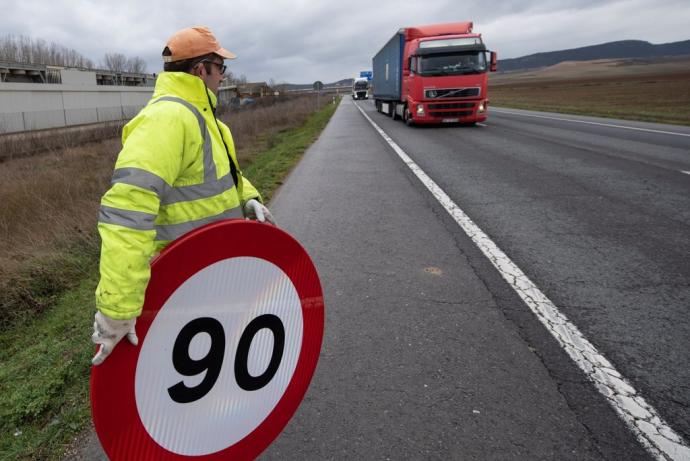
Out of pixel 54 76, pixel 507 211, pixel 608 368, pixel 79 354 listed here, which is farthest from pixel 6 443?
pixel 54 76

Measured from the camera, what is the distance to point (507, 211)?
237 inches

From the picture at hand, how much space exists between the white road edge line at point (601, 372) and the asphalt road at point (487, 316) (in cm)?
5

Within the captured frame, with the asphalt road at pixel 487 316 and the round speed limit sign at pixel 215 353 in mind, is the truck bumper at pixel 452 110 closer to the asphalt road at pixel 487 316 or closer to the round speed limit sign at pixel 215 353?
the asphalt road at pixel 487 316

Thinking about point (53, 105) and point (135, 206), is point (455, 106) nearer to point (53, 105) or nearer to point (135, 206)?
point (135, 206)

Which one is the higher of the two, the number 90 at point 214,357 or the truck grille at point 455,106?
the truck grille at point 455,106

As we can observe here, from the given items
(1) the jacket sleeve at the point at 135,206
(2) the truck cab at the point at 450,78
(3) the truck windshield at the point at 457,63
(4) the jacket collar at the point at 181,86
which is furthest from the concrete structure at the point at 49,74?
(1) the jacket sleeve at the point at 135,206

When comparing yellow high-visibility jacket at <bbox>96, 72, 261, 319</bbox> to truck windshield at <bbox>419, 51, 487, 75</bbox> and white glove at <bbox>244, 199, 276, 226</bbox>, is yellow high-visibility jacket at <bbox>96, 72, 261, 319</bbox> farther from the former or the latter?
truck windshield at <bbox>419, 51, 487, 75</bbox>

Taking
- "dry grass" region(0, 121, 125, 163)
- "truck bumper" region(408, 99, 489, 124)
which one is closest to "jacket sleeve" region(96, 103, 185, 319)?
"truck bumper" region(408, 99, 489, 124)

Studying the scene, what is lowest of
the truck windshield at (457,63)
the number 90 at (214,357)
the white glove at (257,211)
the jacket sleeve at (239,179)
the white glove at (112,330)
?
the number 90 at (214,357)

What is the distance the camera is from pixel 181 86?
1770mm

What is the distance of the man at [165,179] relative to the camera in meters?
1.34

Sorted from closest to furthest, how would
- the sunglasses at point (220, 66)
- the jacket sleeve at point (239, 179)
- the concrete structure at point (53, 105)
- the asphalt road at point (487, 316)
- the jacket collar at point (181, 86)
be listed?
the jacket collar at point (181, 86), the sunglasses at point (220, 66), the jacket sleeve at point (239, 179), the asphalt road at point (487, 316), the concrete structure at point (53, 105)

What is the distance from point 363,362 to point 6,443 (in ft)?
6.10

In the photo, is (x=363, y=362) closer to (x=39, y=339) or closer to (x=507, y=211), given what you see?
(x=39, y=339)
